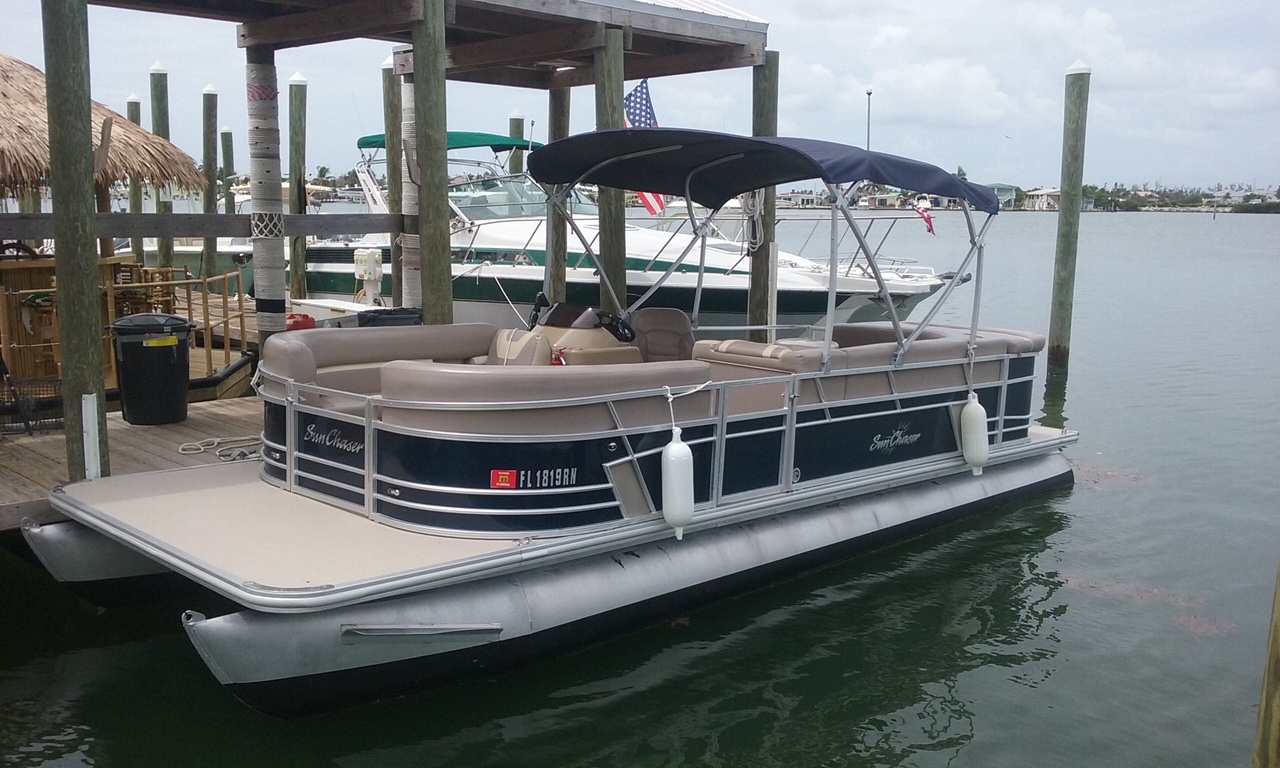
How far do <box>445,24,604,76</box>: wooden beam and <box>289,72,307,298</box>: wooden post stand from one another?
24.1 ft

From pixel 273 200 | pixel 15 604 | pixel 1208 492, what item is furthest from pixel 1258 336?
pixel 15 604

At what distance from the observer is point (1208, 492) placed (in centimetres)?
947

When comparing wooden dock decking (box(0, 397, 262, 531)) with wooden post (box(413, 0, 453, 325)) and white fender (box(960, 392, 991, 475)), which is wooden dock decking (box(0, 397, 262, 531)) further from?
white fender (box(960, 392, 991, 475))

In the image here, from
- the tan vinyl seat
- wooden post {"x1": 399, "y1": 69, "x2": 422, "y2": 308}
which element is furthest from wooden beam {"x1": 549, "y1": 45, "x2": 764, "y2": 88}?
the tan vinyl seat

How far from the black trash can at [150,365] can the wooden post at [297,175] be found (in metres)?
9.25

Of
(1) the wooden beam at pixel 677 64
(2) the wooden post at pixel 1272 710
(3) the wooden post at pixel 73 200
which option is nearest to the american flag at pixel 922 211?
(1) the wooden beam at pixel 677 64

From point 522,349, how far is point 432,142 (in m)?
1.75

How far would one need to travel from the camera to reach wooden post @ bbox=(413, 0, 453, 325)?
7.27 meters

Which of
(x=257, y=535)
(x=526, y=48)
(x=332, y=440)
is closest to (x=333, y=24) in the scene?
(x=526, y=48)

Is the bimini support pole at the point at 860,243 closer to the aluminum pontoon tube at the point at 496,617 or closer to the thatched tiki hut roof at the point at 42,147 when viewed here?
the aluminum pontoon tube at the point at 496,617

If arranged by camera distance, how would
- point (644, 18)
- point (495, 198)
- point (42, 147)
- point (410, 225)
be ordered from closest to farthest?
point (410, 225) → point (42, 147) → point (644, 18) → point (495, 198)

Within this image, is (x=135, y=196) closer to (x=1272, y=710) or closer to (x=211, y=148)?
(x=211, y=148)

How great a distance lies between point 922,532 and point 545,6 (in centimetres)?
497

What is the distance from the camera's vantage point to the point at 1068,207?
1367 cm
